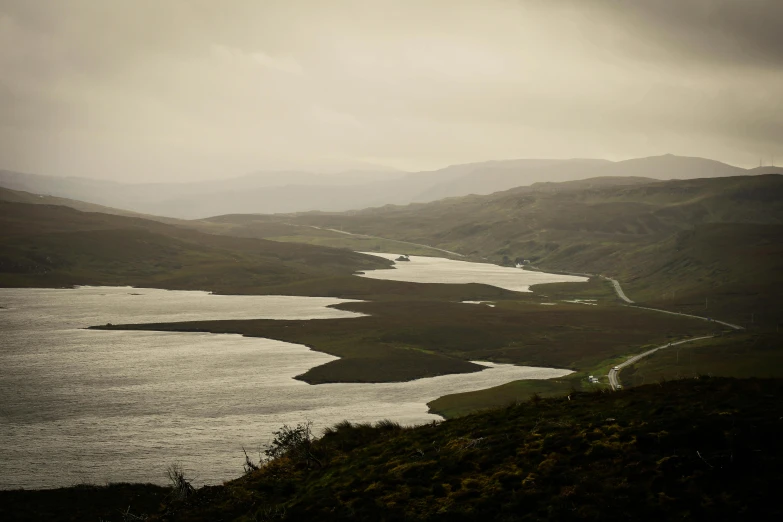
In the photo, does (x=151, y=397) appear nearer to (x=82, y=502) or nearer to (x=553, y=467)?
(x=82, y=502)

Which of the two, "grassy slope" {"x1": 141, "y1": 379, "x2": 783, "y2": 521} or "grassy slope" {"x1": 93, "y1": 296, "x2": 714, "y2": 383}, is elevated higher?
"grassy slope" {"x1": 141, "y1": 379, "x2": 783, "y2": 521}

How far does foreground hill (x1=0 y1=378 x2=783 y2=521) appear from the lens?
26625mm

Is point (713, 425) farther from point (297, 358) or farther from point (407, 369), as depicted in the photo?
point (297, 358)

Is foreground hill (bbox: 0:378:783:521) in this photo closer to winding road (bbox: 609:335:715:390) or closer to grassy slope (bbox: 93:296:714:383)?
winding road (bbox: 609:335:715:390)

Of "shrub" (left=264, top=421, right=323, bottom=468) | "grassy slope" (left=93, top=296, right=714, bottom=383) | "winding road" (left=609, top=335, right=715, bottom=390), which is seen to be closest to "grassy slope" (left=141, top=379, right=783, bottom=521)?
"shrub" (left=264, top=421, right=323, bottom=468)

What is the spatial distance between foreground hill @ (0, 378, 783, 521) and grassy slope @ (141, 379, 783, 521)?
0.20ft

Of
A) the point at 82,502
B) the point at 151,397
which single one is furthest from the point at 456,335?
the point at 82,502

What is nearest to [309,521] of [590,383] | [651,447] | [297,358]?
[651,447]

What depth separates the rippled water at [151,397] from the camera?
68.7 metres

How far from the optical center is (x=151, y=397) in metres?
98.8

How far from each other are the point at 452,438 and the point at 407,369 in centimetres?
8456

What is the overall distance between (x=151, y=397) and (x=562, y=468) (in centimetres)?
7958

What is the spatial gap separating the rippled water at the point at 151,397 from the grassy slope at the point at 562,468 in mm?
26288

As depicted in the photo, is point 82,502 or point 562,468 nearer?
point 562,468
